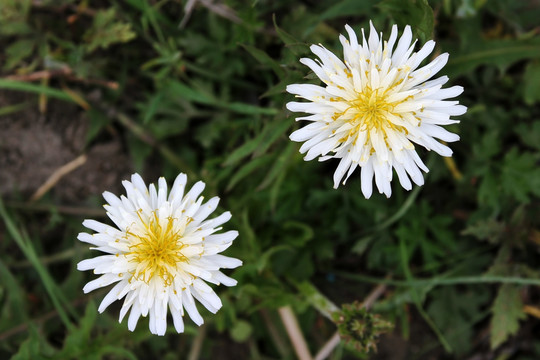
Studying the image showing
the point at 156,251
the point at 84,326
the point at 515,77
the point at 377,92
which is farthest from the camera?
the point at 515,77

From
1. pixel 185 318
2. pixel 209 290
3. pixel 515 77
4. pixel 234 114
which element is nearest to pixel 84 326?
pixel 185 318

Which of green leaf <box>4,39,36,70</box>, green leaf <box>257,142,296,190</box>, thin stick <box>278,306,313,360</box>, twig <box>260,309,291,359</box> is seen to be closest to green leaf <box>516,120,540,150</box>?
green leaf <box>257,142,296,190</box>

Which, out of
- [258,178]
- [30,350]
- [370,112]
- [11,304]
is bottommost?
[30,350]

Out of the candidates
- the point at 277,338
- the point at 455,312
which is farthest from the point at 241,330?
the point at 455,312

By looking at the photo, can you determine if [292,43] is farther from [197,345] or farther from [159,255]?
[197,345]

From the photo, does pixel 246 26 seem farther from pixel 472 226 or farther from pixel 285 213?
pixel 472 226

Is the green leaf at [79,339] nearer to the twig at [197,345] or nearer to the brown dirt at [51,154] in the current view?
the twig at [197,345]

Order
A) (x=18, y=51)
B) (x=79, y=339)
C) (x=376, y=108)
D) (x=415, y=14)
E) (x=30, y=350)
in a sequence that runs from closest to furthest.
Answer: (x=376, y=108)
(x=415, y=14)
(x=30, y=350)
(x=79, y=339)
(x=18, y=51)
